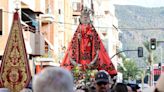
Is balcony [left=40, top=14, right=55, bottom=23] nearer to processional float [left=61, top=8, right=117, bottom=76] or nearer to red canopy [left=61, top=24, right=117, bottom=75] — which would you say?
processional float [left=61, top=8, right=117, bottom=76]

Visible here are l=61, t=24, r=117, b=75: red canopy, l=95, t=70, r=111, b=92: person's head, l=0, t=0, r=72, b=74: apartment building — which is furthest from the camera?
l=0, t=0, r=72, b=74: apartment building

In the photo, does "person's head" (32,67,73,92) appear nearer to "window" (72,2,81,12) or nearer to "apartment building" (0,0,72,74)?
"apartment building" (0,0,72,74)

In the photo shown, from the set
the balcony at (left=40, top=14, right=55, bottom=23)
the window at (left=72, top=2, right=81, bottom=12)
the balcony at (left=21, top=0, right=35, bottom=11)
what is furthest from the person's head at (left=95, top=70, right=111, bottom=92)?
the window at (left=72, top=2, right=81, bottom=12)

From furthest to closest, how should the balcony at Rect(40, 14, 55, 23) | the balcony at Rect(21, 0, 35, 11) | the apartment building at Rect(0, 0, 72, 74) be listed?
the balcony at Rect(40, 14, 55, 23), the balcony at Rect(21, 0, 35, 11), the apartment building at Rect(0, 0, 72, 74)

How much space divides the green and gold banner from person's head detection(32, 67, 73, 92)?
7463mm

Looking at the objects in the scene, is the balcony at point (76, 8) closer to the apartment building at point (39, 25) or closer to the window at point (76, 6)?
the window at point (76, 6)

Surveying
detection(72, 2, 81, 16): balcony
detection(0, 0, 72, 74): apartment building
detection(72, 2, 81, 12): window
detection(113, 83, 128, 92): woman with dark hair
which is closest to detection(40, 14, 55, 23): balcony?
detection(0, 0, 72, 74): apartment building

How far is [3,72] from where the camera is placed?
11992mm

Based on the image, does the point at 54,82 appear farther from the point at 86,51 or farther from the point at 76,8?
the point at 76,8

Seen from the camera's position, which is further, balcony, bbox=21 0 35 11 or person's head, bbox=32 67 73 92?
balcony, bbox=21 0 35 11

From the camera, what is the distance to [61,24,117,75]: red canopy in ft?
49.3

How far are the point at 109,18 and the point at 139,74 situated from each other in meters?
46.5

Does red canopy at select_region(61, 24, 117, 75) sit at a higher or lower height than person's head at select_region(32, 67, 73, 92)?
lower

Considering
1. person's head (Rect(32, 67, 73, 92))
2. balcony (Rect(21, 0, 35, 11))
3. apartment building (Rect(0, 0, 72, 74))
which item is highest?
balcony (Rect(21, 0, 35, 11))
